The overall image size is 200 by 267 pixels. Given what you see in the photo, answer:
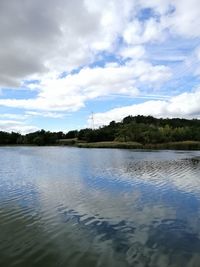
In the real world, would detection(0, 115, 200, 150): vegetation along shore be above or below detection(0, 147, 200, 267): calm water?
above

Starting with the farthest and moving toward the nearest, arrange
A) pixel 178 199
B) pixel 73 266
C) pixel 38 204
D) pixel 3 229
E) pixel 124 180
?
pixel 124 180, pixel 178 199, pixel 38 204, pixel 3 229, pixel 73 266

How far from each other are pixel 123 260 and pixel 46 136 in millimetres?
171798

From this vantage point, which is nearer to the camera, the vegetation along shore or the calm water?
the calm water

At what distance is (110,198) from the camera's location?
18.9m

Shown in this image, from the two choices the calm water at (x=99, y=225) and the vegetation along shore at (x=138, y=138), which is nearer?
the calm water at (x=99, y=225)

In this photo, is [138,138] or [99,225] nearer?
[99,225]

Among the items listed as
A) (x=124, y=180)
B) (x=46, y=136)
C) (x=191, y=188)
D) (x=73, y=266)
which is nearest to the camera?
(x=73, y=266)

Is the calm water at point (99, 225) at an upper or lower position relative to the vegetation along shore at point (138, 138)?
lower

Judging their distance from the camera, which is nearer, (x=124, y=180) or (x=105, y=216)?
(x=105, y=216)

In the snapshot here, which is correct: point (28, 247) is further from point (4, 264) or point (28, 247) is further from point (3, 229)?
point (3, 229)

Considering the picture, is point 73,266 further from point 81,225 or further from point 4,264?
point 81,225

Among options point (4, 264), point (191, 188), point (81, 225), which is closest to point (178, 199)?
point (191, 188)

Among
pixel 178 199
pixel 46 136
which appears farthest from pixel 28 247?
pixel 46 136

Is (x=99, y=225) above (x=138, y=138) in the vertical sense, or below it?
below
